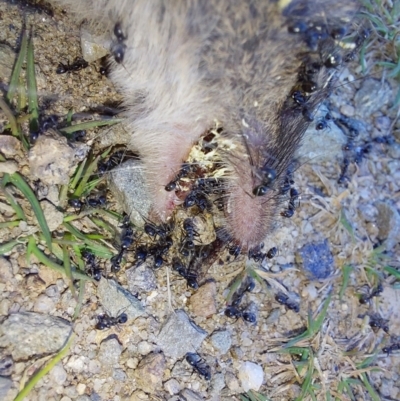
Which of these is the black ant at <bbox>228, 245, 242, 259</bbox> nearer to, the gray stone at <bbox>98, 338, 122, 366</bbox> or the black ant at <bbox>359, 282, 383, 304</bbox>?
the gray stone at <bbox>98, 338, 122, 366</bbox>

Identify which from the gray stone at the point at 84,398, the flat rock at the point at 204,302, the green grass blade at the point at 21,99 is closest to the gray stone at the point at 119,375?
the gray stone at the point at 84,398

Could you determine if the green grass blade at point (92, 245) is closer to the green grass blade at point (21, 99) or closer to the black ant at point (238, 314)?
the green grass blade at point (21, 99)

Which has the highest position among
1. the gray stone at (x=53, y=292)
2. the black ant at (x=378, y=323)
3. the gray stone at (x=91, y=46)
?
the gray stone at (x=91, y=46)

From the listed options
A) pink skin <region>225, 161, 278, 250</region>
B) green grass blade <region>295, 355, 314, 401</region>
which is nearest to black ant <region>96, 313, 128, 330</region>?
pink skin <region>225, 161, 278, 250</region>

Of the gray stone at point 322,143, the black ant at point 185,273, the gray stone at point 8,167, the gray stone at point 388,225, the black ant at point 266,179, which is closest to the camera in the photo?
the black ant at point 266,179

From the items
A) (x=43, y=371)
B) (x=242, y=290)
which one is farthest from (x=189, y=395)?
(x=43, y=371)

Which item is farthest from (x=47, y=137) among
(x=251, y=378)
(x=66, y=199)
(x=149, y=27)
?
(x=251, y=378)

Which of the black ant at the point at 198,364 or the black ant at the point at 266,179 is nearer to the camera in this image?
the black ant at the point at 266,179
